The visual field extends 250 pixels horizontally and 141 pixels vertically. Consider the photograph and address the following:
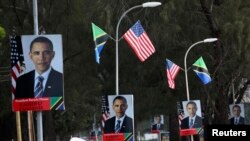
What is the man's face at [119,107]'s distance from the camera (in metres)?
23.4

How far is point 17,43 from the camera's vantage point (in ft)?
47.3

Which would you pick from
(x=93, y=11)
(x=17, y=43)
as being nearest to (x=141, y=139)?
(x=93, y=11)

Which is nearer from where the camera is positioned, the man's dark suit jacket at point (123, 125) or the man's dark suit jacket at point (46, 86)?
the man's dark suit jacket at point (46, 86)

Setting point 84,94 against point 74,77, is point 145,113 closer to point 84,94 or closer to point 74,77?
point 84,94

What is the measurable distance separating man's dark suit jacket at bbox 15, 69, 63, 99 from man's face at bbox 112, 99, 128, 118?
31.9 ft

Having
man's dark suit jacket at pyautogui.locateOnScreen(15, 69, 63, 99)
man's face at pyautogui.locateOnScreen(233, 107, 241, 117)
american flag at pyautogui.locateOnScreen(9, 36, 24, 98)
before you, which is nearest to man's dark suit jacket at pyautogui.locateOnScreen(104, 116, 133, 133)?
american flag at pyautogui.locateOnScreen(9, 36, 24, 98)

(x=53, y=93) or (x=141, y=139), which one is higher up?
(x=53, y=93)

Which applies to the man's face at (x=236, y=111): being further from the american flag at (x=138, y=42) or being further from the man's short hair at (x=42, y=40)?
the man's short hair at (x=42, y=40)

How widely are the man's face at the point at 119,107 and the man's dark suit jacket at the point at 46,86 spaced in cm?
971

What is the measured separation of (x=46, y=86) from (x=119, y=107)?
10.1m

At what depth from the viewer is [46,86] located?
13648 millimetres

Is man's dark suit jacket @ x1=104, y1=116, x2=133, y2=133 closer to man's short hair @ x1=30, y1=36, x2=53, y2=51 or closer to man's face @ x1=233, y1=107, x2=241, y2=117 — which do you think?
man's short hair @ x1=30, y1=36, x2=53, y2=51

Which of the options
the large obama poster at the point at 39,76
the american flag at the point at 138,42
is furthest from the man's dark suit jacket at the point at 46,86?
the american flag at the point at 138,42

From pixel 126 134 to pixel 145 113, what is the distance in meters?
22.6
